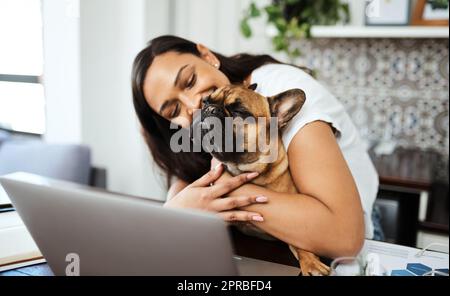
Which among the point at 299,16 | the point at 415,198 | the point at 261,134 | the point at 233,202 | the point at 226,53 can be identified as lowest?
the point at 415,198

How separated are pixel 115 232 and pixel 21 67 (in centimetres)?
46

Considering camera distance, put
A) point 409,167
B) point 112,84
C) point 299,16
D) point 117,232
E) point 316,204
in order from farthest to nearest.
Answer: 1. point 299,16
2. point 409,167
3. point 112,84
4. point 316,204
5. point 117,232

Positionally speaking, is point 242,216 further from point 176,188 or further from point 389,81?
point 389,81

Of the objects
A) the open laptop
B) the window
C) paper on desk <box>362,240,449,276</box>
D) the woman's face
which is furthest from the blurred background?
paper on desk <box>362,240,449,276</box>

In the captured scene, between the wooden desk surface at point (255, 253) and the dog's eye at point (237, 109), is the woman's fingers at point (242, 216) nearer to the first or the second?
the wooden desk surface at point (255, 253)

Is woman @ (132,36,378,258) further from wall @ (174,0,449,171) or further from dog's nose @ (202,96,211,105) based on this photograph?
wall @ (174,0,449,171)

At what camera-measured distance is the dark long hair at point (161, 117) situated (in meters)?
0.89

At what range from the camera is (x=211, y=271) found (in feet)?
2.03

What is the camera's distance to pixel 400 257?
816 millimetres

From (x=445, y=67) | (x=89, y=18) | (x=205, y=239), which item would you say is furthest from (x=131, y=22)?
(x=445, y=67)

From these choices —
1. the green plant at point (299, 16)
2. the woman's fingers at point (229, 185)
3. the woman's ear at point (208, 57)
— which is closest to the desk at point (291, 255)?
the woman's fingers at point (229, 185)

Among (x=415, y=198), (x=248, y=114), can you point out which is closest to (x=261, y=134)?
(x=248, y=114)

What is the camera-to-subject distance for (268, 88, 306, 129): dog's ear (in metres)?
→ 0.79

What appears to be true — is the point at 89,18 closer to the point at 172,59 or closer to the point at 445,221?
the point at 172,59
